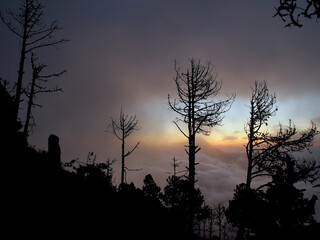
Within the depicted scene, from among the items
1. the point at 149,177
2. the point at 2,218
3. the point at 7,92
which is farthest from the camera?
the point at 149,177

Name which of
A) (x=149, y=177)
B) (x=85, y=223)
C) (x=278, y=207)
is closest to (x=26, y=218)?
(x=85, y=223)

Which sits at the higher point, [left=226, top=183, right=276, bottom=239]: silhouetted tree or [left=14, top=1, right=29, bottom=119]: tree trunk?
[left=14, top=1, right=29, bottom=119]: tree trunk

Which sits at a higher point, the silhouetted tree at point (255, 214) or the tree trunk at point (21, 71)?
the tree trunk at point (21, 71)

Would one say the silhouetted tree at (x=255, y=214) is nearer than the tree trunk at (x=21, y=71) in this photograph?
Yes

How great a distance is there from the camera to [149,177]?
31688 millimetres

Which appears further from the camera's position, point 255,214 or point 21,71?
point 255,214

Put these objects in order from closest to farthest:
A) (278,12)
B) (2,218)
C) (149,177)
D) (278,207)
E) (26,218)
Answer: (278,12)
(2,218)
(26,218)
(278,207)
(149,177)

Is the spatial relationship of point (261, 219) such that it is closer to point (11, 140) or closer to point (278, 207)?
point (278, 207)

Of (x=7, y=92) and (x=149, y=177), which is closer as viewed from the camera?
(x=7, y=92)

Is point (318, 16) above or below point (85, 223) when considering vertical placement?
above

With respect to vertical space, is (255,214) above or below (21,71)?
below

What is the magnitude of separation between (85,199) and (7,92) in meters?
10.4

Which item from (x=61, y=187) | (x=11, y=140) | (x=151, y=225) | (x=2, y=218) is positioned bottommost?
(x=151, y=225)

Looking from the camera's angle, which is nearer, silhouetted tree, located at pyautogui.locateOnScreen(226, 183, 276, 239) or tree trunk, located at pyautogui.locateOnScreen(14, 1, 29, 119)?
silhouetted tree, located at pyautogui.locateOnScreen(226, 183, 276, 239)
